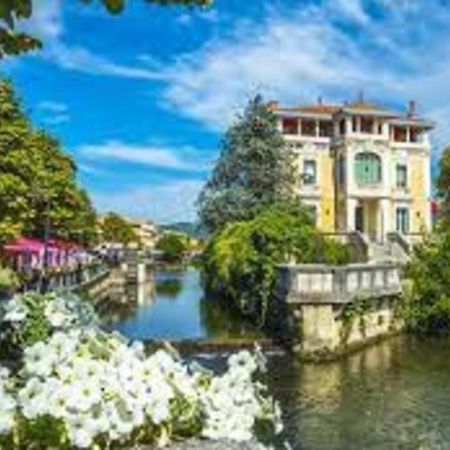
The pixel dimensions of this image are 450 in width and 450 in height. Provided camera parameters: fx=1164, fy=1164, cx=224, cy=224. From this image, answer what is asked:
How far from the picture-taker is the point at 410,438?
19688mm

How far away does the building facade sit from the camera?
240 ft

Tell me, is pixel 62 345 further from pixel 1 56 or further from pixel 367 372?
pixel 367 372

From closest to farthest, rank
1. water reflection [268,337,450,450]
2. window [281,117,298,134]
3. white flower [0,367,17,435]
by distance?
white flower [0,367,17,435]
water reflection [268,337,450,450]
window [281,117,298,134]

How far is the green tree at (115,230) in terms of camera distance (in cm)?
17262

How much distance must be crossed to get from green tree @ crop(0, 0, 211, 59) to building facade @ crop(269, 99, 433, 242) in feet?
221

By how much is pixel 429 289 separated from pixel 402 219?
3748 cm

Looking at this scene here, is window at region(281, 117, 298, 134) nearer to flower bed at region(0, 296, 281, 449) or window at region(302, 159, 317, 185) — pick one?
window at region(302, 159, 317, 185)

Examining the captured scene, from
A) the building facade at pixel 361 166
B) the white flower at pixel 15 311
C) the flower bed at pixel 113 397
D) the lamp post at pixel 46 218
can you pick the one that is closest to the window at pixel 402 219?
the building facade at pixel 361 166

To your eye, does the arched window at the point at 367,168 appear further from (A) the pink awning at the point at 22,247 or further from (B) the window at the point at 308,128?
(A) the pink awning at the point at 22,247

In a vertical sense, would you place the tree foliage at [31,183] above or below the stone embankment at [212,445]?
above

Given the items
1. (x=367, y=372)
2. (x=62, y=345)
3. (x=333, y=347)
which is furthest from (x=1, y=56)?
(x=333, y=347)

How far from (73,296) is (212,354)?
24.1 m

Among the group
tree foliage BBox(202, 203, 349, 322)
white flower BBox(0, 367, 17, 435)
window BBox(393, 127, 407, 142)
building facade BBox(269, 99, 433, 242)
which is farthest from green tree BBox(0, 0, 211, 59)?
window BBox(393, 127, 407, 142)

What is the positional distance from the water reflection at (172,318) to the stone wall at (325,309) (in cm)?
172
